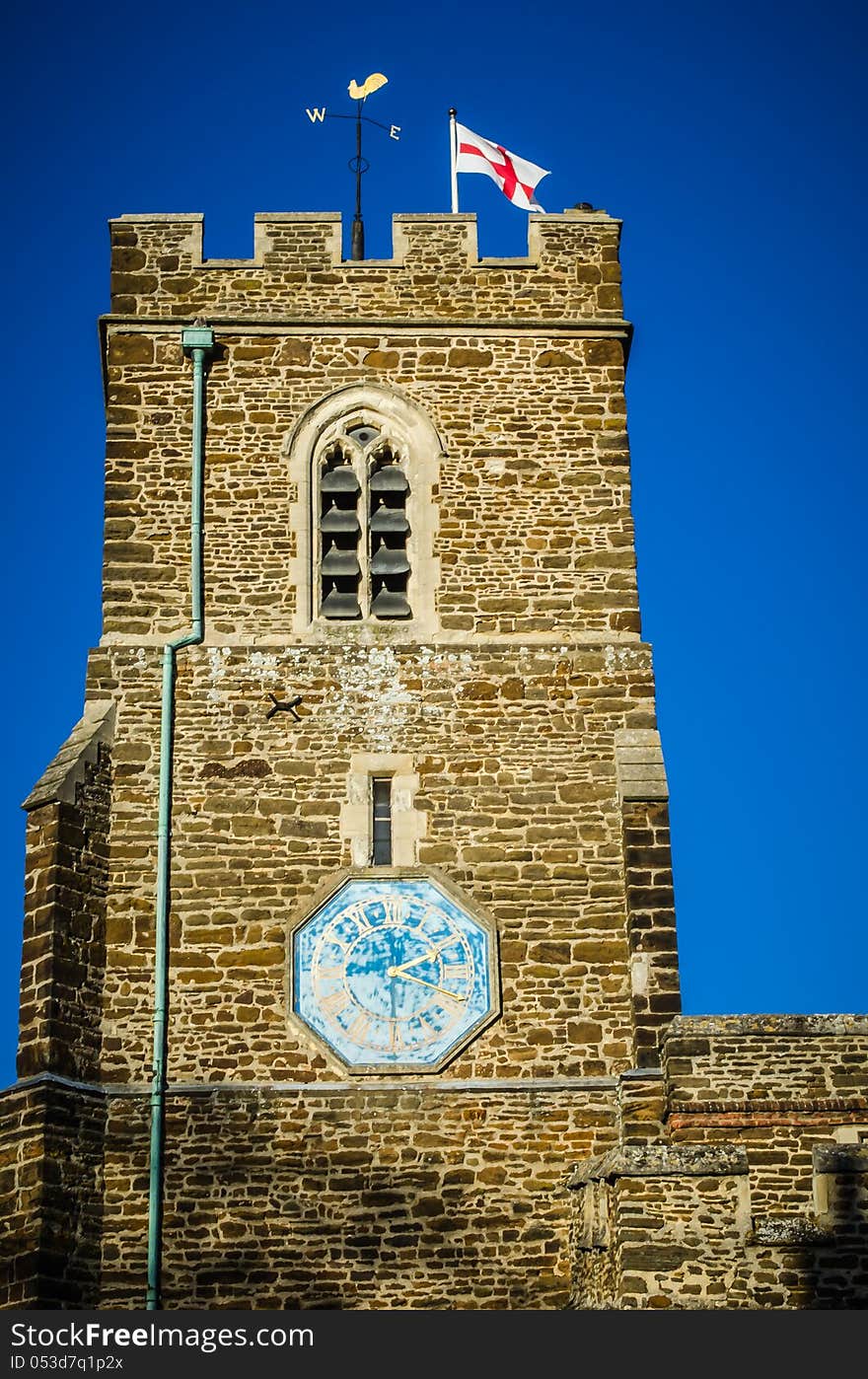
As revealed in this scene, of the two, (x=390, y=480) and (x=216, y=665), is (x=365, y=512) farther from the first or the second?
(x=216, y=665)

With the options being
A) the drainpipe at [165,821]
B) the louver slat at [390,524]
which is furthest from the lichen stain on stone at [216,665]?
the louver slat at [390,524]

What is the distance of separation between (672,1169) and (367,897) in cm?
400

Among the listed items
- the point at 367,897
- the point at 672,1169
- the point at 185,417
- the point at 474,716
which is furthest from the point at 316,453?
the point at 672,1169

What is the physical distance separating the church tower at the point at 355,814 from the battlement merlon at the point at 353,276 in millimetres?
29

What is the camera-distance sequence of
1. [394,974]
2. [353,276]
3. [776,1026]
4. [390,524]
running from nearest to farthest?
1. [776,1026]
2. [394,974]
3. [390,524]
4. [353,276]

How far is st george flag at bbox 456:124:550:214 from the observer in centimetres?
2448

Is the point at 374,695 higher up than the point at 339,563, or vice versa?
the point at 339,563

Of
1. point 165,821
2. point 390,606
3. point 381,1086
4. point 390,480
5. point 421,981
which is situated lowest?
point 381,1086

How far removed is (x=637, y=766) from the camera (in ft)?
68.6

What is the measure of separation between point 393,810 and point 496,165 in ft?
24.1

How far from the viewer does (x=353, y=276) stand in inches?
905

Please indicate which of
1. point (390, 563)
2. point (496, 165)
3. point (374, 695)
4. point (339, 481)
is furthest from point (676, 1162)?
point (496, 165)

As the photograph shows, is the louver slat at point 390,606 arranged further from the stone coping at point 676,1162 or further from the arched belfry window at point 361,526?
the stone coping at point 676,1162

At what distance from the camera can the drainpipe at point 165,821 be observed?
1919 centimetres
